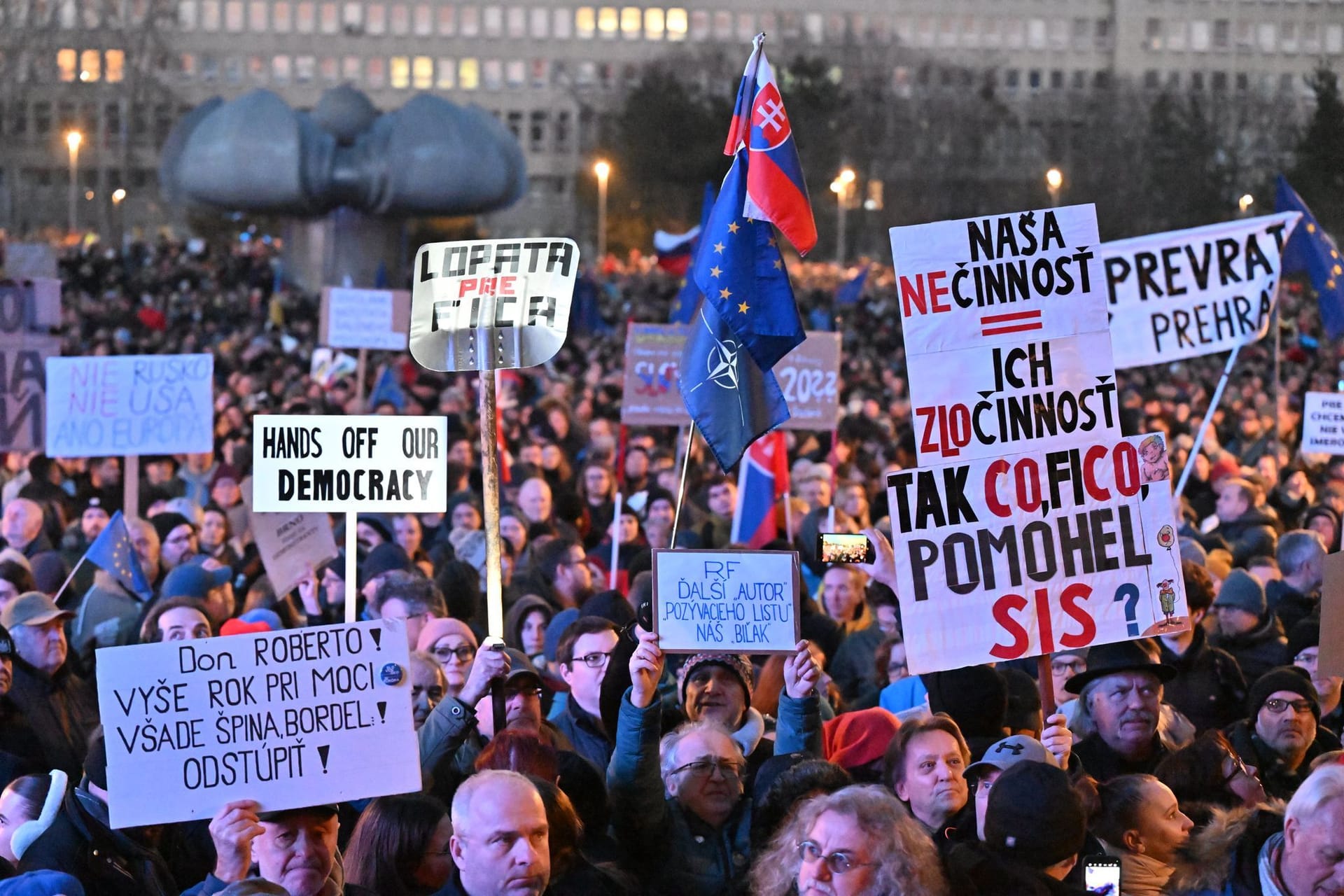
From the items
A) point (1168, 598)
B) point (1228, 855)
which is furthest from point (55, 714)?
point (1228, 855)

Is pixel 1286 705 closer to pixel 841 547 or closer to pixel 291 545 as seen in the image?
pixel 841 547

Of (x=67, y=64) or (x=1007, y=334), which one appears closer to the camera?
(x=1007, y=334)

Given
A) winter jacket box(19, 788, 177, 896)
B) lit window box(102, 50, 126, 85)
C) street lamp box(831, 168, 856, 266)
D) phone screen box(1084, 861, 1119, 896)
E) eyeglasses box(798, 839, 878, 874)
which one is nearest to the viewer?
eyeglasses box(798, 839, 878, 874)

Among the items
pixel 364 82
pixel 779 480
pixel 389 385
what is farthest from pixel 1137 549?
pixel 364 82

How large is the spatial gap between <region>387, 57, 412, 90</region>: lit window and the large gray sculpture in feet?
193

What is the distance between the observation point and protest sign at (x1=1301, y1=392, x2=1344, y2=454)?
479 inches

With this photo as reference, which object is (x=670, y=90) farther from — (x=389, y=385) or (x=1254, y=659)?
(x=1254, y=659)

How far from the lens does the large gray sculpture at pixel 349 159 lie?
1801 inches

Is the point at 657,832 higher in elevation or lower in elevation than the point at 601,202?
lower

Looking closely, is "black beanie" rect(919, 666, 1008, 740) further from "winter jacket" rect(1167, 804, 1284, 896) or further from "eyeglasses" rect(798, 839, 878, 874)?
"eyeglasses" rect(798, 839, 878, 874)

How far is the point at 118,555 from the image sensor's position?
9.38 m

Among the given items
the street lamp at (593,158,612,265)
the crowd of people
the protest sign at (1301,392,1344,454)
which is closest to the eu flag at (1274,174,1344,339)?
the crowd of people

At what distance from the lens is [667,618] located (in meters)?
6.07

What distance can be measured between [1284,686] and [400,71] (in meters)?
102
